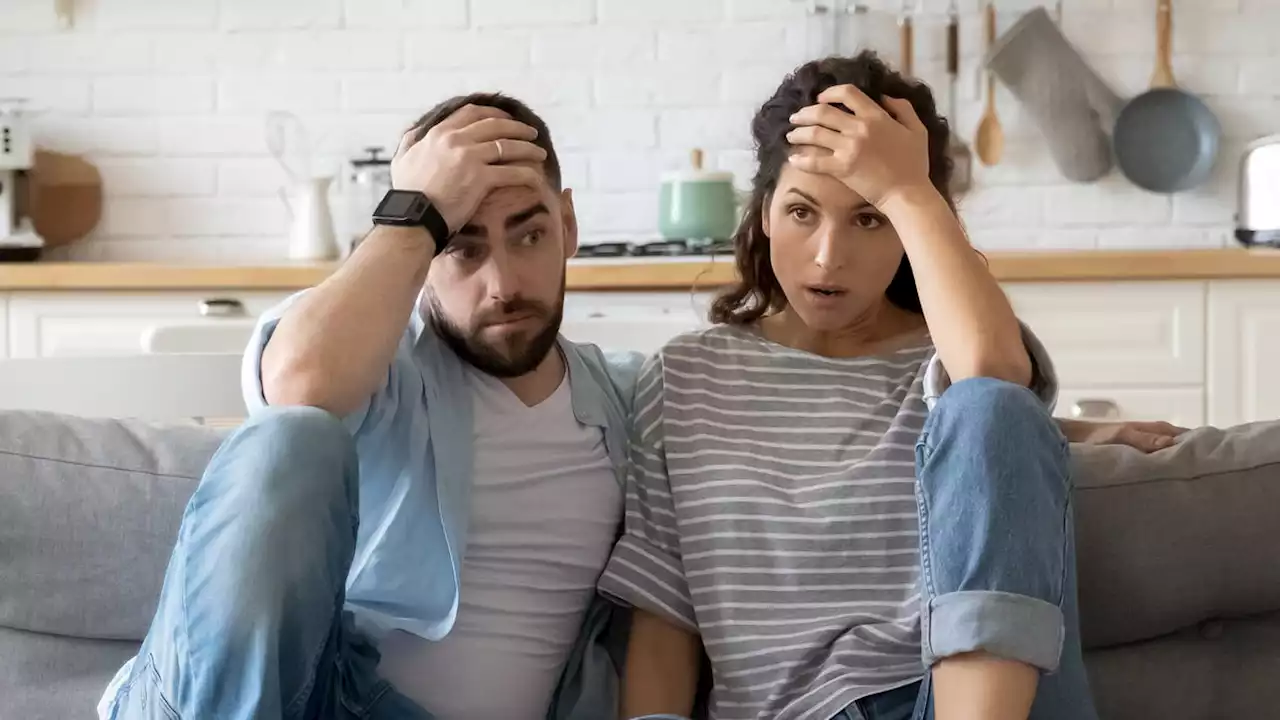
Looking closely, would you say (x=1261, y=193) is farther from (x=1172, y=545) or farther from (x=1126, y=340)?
(x=1172, y=545)

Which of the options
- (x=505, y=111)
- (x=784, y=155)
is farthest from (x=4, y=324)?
(x=784, y=155)

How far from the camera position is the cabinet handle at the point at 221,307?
259 cm

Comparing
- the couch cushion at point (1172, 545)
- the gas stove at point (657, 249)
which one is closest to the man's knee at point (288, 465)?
the couch cushion at point (1172, 545)

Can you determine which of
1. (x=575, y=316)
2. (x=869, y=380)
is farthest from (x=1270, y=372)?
(x=869, y=380)

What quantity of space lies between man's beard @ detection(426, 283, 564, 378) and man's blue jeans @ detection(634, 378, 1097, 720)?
44cm

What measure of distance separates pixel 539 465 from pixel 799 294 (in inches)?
12.8

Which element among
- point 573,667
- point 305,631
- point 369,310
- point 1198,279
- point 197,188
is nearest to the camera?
point 305,631

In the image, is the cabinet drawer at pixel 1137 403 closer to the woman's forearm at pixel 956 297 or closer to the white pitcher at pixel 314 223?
the woman's forearm at pixel 956 297

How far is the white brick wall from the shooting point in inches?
120

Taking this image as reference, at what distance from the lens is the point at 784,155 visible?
1404 millimetres

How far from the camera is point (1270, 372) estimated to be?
2.53m

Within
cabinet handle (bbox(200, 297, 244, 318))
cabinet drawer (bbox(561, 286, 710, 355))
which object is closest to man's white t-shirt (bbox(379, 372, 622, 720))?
cabinet drawer (bbox(561, 286, 710, 355))

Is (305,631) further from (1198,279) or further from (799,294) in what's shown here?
(1198,279)

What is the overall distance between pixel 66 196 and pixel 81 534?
2.04 m
